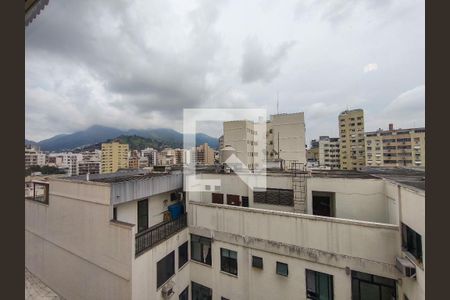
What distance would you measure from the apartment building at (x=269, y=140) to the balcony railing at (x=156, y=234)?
9.91m

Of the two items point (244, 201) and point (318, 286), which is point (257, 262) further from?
point (244, 201)

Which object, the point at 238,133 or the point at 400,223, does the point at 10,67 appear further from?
the point at 238,133

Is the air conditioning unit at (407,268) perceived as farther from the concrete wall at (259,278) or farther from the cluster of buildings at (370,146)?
the cluster of buildings at (370,146)

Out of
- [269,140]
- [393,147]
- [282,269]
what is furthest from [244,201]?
[393,147]

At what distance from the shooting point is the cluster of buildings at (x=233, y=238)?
6980mm

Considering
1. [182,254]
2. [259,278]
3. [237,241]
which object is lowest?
[259,278]

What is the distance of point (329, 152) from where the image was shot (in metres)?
78.8

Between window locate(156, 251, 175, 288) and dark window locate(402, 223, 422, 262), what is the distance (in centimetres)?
805

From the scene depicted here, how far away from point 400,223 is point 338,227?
170cm

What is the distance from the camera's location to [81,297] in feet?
28.2

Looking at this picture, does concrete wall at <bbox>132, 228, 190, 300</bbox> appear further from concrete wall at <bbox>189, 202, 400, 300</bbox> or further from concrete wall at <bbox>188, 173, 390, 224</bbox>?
concrete wall at <bbox>188, 173, 390, 224</bbox>

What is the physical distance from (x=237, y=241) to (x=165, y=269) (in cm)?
304

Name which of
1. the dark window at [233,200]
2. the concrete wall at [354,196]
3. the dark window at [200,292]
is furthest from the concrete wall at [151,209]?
the concrete wall at [354,196]

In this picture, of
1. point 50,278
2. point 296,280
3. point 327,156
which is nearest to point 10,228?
point 296,280
